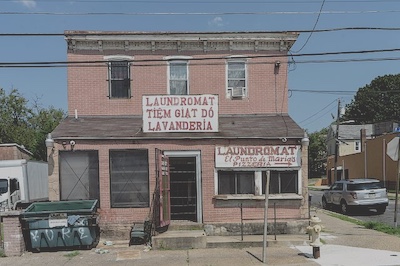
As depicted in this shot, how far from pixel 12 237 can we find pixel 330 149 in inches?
2565

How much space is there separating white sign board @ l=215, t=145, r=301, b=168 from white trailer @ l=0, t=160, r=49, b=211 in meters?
9.87

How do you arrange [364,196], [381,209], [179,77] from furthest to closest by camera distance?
[381,209] → [364,196] → [179,77]

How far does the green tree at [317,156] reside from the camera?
85.7m

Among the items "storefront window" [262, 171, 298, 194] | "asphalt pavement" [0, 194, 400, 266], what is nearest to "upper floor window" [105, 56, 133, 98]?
"asphalt pavement" [0, 194, 400, 266]

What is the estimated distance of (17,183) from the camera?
18688 mm

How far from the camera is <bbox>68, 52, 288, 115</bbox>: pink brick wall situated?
1452 centimetres

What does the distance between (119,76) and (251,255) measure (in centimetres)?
794

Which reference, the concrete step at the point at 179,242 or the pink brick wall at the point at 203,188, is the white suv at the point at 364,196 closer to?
the pink brick wall at the point at 203,188

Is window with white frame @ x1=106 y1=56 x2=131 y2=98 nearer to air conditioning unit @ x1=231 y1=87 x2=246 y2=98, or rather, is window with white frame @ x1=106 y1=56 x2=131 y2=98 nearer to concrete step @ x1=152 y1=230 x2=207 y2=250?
air conditioning unit @ x1=231 y1=87 x2=246 y2=98

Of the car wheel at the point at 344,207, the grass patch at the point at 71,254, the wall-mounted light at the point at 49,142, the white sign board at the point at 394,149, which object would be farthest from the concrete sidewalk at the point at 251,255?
the car wheel at the point at 344,207

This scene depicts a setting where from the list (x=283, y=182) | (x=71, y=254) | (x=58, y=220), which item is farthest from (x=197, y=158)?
(x=71, y=254)

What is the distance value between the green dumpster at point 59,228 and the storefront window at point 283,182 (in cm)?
523

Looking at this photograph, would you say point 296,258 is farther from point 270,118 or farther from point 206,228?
point 270,118

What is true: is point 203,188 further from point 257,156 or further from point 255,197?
point 257,156
